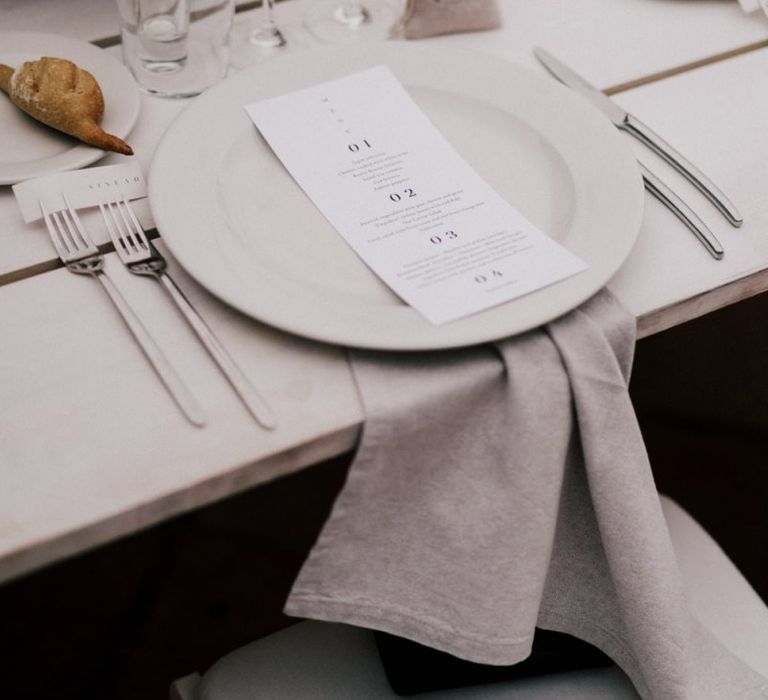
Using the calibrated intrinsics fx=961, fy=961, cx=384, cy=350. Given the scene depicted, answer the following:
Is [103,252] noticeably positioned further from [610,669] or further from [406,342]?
[610,669]

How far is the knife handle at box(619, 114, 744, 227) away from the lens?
2.56ft

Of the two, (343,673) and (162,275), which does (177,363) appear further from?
(343,673)

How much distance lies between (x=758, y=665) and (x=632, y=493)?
0.24 metres

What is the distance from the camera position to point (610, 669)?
2.57 feet

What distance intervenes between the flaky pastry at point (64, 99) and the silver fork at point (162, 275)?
0.22ft

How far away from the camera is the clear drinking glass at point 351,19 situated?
100cm

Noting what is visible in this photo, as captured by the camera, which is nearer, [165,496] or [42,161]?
[165,496]

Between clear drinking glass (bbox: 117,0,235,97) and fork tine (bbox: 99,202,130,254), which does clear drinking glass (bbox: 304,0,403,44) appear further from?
fork tine (bbox: 99,202,130,254)

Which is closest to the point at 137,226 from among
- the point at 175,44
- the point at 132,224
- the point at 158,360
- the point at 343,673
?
the point at 132,224

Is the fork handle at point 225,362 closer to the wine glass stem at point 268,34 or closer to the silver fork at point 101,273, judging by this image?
the silver fork at point 101,273

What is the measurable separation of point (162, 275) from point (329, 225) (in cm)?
13

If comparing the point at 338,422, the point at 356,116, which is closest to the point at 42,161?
the point at 356,116

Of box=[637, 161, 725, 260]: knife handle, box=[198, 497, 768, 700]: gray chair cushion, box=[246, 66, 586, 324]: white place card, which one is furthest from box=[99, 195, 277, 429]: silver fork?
box=[637, 161, 725, 260]: knife handle

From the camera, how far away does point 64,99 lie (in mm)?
789
